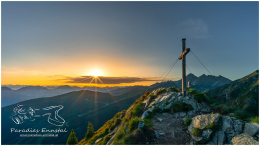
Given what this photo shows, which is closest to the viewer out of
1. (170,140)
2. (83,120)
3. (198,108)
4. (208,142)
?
(208,142)

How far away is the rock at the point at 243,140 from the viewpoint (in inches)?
306

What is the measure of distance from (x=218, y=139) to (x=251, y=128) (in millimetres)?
2335

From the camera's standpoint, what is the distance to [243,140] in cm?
807

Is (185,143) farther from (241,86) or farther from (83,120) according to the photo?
(241,86)

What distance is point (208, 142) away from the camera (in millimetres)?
9031

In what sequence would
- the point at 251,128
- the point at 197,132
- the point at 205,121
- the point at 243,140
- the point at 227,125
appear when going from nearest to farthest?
1. the point at 243,140
2. the point at 251,128
3. the point at 227,125
4. the point at 197,132
5. the point at 205,121

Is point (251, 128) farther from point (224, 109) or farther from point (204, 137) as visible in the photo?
point (224, 109)

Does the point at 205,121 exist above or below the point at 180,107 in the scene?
above

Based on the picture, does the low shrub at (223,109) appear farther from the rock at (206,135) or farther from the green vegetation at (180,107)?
the rock at (206,135)

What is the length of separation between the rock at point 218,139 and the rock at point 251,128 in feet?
5.04

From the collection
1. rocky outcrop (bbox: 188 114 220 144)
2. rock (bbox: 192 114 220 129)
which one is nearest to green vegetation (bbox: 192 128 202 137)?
rocky outcrop (bbox: 188 114 220 144)

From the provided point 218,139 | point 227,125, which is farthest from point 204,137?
point 227,125

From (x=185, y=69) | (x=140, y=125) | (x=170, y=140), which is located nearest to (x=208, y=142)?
(x=170, y=140)

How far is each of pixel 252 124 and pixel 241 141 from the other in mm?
1644
